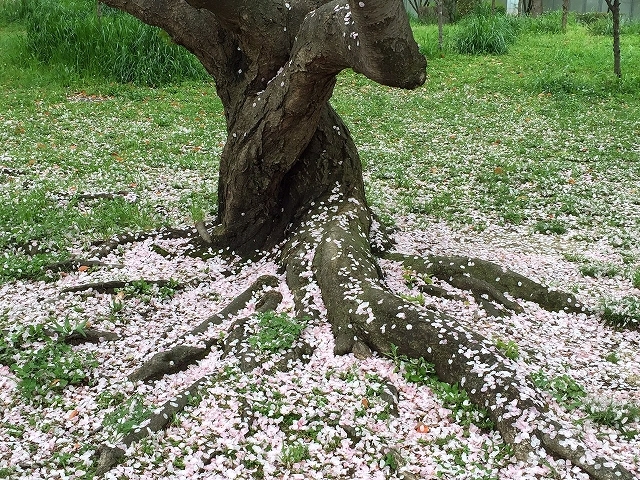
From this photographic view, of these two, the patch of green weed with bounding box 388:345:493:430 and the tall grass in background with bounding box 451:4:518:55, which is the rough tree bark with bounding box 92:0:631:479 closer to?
the patch of green weed with bounding box 388:345:493:430

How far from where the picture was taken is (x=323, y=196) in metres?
6.36

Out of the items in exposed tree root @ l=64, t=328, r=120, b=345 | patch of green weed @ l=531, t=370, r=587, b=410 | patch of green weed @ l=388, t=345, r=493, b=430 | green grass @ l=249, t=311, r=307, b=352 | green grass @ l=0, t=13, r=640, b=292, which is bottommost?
patch of green weed @ l=531, t=370, r=587, b=410

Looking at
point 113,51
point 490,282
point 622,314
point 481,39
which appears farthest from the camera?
point 481,39

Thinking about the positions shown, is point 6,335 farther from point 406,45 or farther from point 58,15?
point 58,15

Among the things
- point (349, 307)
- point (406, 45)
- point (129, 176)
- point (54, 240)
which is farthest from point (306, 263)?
point (129, 176)

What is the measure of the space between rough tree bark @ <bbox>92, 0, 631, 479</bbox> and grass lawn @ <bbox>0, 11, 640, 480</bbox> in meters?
0.20

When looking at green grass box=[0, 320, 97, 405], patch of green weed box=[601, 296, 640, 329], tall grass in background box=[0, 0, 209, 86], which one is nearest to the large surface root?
patch of green weed box=[601, 296, 640, 329]

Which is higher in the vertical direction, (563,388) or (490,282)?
(490,282)

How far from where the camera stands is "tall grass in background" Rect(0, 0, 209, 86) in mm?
15383

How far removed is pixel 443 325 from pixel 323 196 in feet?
7.39

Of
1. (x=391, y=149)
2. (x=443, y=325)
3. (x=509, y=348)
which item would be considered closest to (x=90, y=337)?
(x=443, y=325)

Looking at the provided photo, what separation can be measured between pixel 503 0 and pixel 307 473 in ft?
109

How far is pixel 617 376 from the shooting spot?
4.70 metres

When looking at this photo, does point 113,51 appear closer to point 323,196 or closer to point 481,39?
point 481,39
